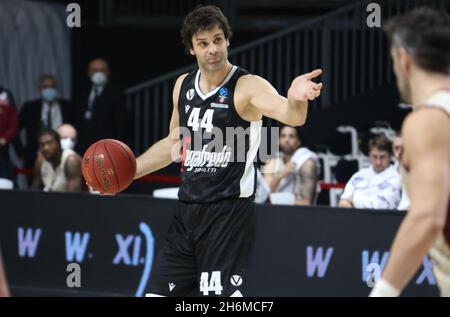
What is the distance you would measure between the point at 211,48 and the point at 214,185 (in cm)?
80

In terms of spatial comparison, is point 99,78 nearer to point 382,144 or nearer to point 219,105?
point 382,144

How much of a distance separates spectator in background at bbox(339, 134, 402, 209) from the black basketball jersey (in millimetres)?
3304

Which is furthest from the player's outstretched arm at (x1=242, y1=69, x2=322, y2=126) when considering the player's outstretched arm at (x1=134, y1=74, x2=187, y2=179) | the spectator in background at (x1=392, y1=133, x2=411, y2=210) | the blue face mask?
the blue face mask

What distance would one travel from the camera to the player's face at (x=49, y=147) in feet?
37.8

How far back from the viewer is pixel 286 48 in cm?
1432

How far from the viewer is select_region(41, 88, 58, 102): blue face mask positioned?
13219 mm

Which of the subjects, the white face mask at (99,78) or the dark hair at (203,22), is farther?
the white face mask at (99,78)

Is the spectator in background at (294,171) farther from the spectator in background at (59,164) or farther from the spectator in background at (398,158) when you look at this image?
the spectator in background at (59,164)

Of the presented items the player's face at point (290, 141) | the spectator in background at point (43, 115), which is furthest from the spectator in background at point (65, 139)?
the player's face at point (290, 141)

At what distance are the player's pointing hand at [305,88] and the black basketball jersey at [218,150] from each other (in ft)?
3.26

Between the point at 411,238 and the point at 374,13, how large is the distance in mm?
8916

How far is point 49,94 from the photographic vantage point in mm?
13234

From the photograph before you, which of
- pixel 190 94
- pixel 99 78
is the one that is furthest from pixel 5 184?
pixel 190 94
